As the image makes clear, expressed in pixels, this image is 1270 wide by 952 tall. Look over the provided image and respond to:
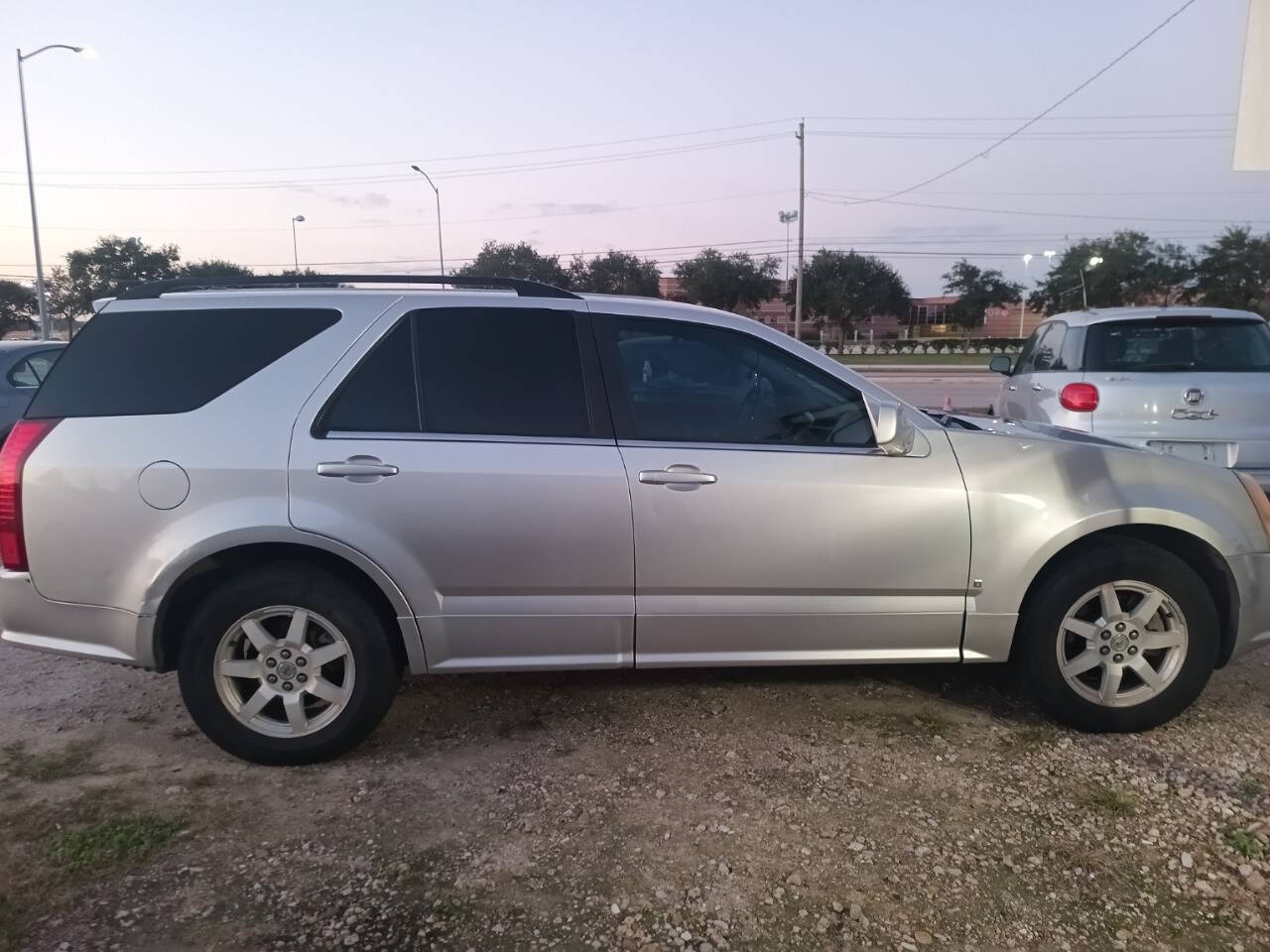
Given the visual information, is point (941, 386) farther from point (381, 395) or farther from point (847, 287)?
point (847, 287)

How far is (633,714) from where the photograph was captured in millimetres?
3875

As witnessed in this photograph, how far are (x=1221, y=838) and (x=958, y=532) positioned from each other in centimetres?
131

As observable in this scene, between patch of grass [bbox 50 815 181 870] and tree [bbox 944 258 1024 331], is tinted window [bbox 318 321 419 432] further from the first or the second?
tree [bbox 944 258 1024 331]

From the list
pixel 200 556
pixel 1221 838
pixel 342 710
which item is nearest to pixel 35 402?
pixel 200 556

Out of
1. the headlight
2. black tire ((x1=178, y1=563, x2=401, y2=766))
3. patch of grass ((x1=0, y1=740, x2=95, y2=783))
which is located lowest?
patch of grass ((x1=0, y1=740, x2=95, y2=783))

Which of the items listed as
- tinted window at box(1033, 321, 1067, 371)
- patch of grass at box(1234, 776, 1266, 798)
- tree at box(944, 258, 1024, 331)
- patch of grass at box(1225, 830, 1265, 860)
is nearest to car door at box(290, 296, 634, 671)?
patch of grass at box(1225, 830, 1265, 860)

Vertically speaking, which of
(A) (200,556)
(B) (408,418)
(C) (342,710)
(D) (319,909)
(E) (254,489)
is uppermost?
(B) (408,418)

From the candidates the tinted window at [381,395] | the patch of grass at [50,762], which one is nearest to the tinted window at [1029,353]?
the tinted window at [381,395]

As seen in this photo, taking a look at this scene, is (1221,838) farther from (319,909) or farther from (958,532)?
(319,909)

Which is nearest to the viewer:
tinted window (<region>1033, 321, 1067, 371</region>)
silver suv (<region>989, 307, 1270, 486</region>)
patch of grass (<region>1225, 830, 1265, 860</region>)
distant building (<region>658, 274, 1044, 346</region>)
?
patch of grass (<region>1225, 830, 1265, 860</region>)

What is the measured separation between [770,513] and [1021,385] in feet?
16.1

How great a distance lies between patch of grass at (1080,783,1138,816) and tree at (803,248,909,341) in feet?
181

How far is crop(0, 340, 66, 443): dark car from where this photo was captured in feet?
27.7

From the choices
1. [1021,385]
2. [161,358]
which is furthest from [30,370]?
[1021,385]
